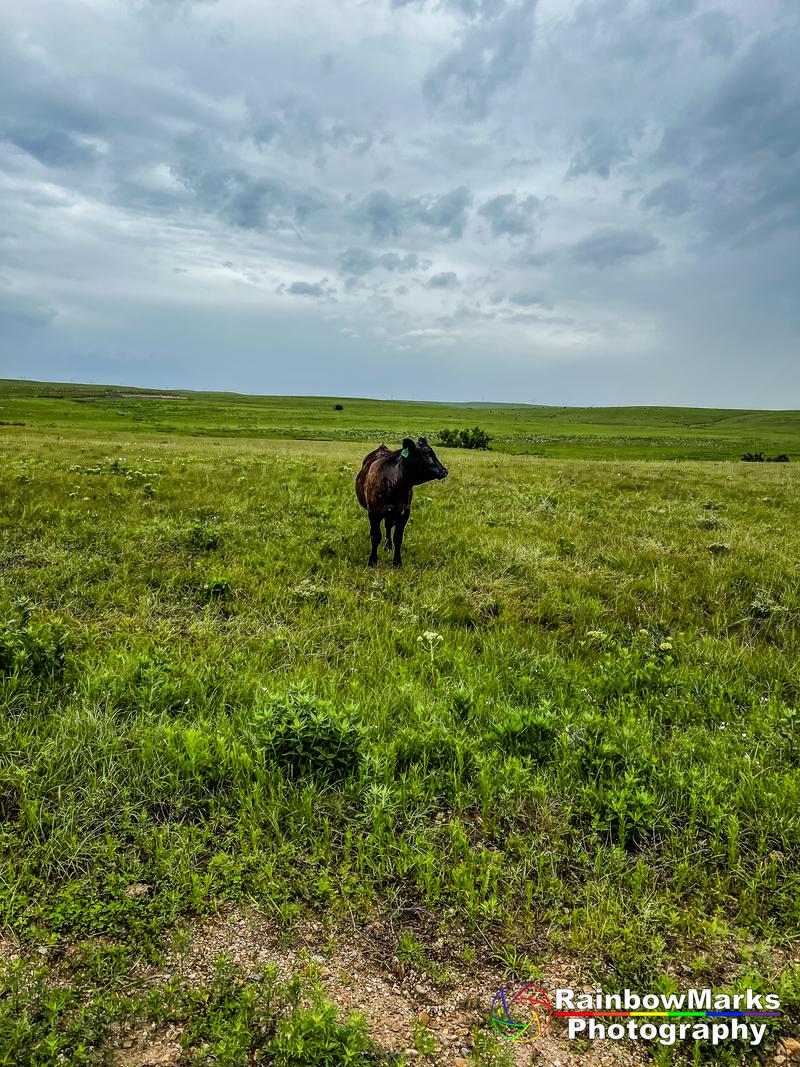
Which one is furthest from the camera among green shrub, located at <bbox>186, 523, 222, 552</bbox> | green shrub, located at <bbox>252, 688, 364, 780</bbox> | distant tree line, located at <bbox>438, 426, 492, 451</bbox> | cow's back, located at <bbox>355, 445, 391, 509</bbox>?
distant tree line, located at <bbox>438, 426, 492, 451</bbox>

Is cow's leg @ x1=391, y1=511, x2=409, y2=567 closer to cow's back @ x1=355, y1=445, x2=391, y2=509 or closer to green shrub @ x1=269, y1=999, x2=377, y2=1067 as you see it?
cow's back @ x1=355, y1=445, x2=391, y2=509

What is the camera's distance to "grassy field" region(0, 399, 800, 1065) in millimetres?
2822

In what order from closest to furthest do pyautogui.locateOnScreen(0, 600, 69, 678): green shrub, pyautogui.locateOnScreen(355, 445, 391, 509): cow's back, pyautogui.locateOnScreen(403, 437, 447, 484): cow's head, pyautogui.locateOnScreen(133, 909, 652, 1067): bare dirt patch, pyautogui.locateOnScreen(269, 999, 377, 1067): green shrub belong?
pyautogui.locateOnScreen(269, 999, 377, 1067): green shrub → pyautogui.locateOnScreen(133, 909, 652, 1067): bare dirt patch → pyautogui.locateOnScreen(0, 600, 69, 678): green shrub → pyautogui.locateOnScreen(403, 437, 447, 484): cow's head → pyautogui.locateOnScreen(355, 445, 391, 509): cow's back

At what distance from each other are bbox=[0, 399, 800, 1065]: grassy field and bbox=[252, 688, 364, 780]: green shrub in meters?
0.03

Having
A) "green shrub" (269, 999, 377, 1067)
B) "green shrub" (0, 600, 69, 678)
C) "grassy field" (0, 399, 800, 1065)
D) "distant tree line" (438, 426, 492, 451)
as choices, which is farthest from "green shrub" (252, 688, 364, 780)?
"distant tree line" (438, 426, 492, 451)

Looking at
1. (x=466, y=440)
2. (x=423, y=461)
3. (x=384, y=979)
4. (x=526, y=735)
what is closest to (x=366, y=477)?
(x=423, y=461)

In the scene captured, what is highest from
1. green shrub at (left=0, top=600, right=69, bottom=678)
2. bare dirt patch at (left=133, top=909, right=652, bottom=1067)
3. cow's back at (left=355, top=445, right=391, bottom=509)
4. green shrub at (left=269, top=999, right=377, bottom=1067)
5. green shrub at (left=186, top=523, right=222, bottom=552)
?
cow's back at (left=355, top=445, right=391, bottom=509)

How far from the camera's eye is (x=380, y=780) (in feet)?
13.3

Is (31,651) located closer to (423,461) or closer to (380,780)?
(380,780)

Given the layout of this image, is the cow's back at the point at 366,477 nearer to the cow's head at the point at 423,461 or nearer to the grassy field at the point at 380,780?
the cow's head at the point at 423,461

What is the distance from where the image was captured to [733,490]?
22250 mm

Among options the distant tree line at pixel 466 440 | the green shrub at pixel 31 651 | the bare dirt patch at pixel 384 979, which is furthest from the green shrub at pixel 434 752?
the distant tree line at pixel 466 440

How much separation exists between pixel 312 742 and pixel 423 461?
613cm

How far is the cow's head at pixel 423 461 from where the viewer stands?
9.32 metres
